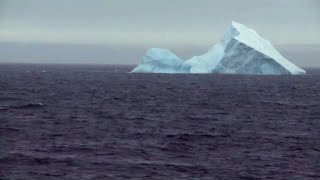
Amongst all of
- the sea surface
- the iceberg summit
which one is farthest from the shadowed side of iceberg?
the sea surface

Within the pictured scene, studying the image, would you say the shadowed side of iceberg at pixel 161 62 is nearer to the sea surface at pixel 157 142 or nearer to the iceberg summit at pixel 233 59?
the iceberg summit at pixel 233 59

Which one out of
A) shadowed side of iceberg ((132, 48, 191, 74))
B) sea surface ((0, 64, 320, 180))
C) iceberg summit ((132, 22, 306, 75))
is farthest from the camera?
shadowed side of iceberg ((132, 48, 191, 74))

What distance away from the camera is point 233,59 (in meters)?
71.8

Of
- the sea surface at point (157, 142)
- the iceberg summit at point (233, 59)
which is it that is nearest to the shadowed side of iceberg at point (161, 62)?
the iceberg summit at point (233, 59)

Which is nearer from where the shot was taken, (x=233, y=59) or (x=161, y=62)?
(x=233, y=59)

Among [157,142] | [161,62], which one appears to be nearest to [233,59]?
[161,62]

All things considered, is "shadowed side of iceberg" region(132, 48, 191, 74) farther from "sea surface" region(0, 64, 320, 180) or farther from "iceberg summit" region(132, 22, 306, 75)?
"sea surface" region(0, 64, 320, 180)

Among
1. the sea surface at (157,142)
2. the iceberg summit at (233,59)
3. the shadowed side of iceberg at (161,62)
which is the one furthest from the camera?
the shadowed side of iceberg at (161,62)

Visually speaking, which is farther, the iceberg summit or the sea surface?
the iceberg summit

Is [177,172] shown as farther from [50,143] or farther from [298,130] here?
[298,130]

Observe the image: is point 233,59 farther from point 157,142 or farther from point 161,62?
point 157,142

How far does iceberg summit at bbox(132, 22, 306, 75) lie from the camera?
229 feet

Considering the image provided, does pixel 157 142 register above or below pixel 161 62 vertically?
below

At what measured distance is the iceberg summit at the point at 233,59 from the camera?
6984 centimetres
